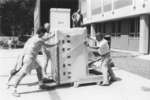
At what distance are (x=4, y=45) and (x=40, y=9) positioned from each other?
6241mm

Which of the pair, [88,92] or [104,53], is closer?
[88,92]

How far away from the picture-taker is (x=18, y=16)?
42.8 m

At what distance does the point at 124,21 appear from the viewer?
79.5 feet

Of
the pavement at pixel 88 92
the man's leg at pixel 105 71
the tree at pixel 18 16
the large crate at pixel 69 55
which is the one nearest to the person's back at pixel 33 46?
the large crate at pixel 69 55

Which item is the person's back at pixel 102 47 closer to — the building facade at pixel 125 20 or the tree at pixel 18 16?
the building facade at pixel 125 20

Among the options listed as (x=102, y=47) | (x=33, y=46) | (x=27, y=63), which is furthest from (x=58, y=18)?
(x=27, y=63)

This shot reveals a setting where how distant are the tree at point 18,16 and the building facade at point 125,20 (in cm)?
1576

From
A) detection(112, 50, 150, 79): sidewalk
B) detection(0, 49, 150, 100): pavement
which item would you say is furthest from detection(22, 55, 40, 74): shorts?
detection(112, 50, 150, 79): sidewalk

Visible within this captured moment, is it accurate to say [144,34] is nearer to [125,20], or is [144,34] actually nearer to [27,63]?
[125,20]

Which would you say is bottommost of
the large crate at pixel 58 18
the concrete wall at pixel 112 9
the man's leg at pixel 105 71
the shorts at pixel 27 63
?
the man's leg at pixel 105 71

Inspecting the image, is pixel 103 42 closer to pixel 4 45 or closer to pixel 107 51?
pixel 107 51

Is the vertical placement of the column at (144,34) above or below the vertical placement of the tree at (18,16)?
below

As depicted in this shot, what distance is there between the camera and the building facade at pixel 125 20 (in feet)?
60.2

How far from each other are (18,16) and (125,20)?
2497 cm
